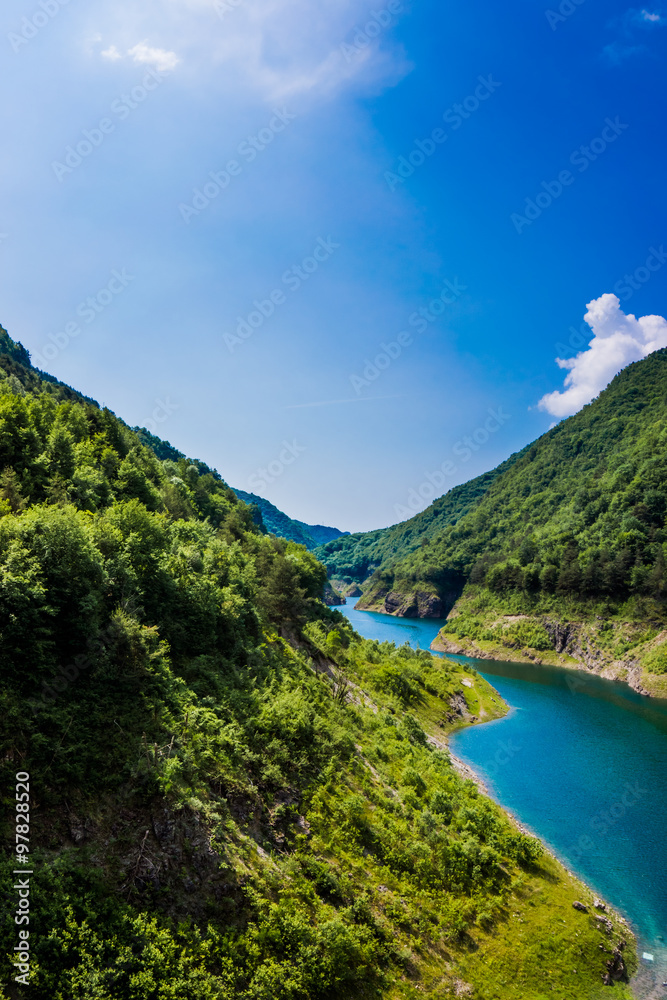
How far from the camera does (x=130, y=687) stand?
66.6ft

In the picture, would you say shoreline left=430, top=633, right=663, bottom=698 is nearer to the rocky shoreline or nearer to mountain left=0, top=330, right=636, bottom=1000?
the rocky shoreline

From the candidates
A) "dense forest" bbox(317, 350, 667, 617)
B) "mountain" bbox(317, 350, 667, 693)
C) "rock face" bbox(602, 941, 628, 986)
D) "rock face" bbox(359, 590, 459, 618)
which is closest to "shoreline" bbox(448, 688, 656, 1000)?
"rock face" bbox(602, 941, 628, 986)

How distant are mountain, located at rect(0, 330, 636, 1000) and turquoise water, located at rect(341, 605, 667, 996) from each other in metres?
4.46

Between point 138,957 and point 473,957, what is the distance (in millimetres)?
14669

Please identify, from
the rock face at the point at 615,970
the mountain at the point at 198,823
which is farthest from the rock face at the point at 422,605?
the rock face at the point at 615,970

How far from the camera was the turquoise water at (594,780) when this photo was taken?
92.6 feet

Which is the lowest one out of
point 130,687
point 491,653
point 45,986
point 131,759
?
point 491,653

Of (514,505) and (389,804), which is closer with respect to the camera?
(389,804)

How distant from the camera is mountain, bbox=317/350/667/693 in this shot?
8762 cm

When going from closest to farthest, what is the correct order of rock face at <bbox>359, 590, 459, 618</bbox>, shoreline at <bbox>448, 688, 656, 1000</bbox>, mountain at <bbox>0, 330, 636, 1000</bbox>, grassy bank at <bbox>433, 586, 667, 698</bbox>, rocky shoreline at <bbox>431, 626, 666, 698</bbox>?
1. mountain at <bbox>0, 330, 636, 1000</bbox>
2. shoreline at <bbox>448, 688, 656, 1000</bbox>
3. rocky shoreline at <bbox>431, 626, 666, 698</bbox>
4. grassy bank at <bbox>433, 586, 667, 698</bbox>
5. rock face at <bbox>359, 590, 459, 618</bbox>

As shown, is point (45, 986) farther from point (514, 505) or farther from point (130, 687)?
point (514, 505)

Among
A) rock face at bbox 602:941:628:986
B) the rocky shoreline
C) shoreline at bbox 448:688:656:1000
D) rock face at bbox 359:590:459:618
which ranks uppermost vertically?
rock face at bbox 602:941:628:986

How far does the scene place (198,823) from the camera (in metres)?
17.7

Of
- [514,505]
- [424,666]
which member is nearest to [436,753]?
[424,666]
